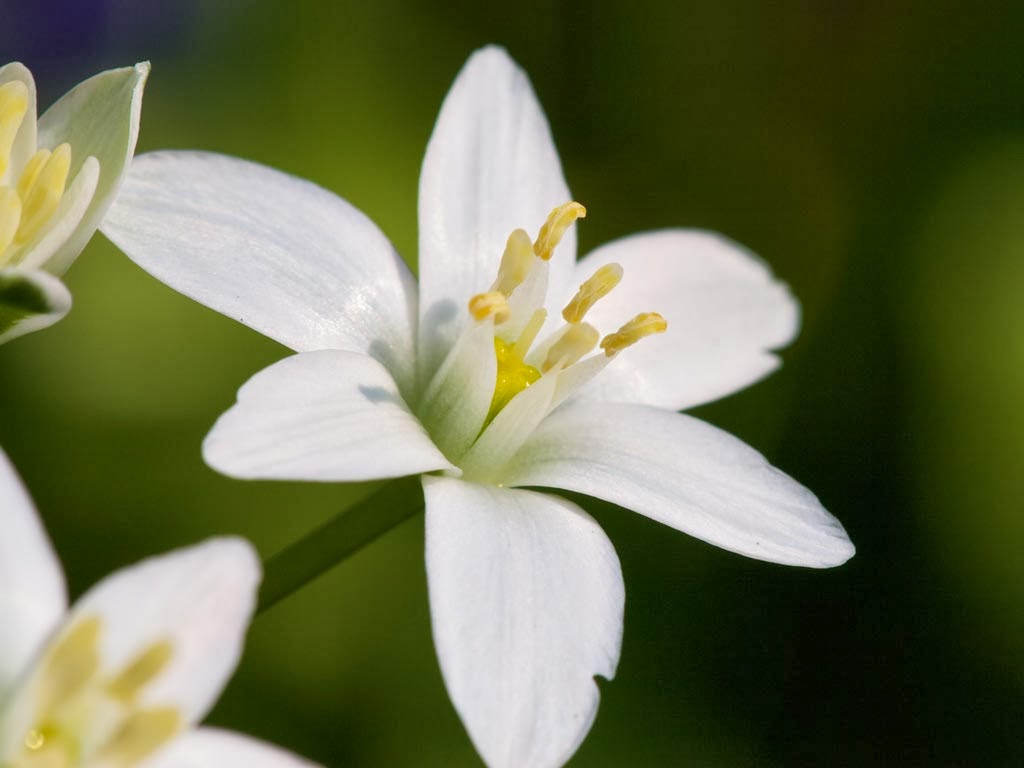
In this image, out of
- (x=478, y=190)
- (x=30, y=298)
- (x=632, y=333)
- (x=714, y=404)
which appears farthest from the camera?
(x=714, y=404)

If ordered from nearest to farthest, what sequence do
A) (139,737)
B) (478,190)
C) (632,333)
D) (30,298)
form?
1. (139,737)
2. (30,298)
3. (632,333)
4. (478,190)

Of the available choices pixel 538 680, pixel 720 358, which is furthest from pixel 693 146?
pixel 538 680

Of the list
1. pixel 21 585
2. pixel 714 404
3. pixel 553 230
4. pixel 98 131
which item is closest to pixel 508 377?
pixel 553 230

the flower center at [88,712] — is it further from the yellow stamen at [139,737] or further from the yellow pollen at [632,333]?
the yellow pollen at [632,333]

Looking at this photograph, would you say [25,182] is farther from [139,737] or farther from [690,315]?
[690,315]

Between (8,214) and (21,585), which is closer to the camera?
(21,585)

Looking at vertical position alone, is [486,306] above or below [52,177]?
below

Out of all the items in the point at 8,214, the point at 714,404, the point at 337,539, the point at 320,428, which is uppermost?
the point at 8,214

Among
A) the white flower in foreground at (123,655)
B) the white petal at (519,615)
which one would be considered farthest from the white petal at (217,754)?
the white petal at (519,615)
